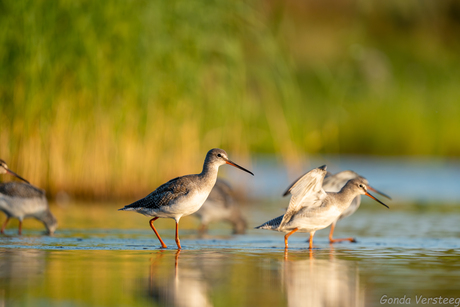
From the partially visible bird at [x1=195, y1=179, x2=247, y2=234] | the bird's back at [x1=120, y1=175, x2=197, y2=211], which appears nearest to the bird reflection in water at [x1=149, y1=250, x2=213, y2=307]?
the bird's back at [x1=120, y1=175, x2=197, y2=211]

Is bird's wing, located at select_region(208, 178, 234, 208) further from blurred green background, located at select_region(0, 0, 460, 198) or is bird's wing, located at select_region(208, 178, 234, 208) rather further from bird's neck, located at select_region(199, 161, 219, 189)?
bird's neck, located at select_region(199, 161, 219, 189)

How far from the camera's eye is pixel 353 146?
84.2ft

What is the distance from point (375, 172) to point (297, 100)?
7612 mm

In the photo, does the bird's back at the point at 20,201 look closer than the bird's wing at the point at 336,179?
Yes

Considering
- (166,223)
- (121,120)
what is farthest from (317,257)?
(121,120)

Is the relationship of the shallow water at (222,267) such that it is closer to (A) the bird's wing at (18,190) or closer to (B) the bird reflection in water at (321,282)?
(B) the bird reflection in water at (321,282)

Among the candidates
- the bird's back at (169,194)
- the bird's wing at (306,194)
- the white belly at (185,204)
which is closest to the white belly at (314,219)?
the bird's wing at (306,194)

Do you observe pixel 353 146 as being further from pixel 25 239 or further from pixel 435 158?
pixel 25 239

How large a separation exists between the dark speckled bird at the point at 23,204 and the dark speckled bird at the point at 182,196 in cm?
172

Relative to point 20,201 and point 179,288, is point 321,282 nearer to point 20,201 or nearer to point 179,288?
point 179,288

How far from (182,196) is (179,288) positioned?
291cm

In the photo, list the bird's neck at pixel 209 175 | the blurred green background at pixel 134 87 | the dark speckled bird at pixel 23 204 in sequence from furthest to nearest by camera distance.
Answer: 1. the blurred green background at pixel 134 87
2. the dark speckled bird at pixel 23 204
3. the bird's neck at pixel 209 175

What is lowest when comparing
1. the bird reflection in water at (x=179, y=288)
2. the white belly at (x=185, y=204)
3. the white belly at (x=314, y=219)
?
the bird reflection in water at (x=179, y=288)

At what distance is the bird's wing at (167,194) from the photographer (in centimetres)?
873
